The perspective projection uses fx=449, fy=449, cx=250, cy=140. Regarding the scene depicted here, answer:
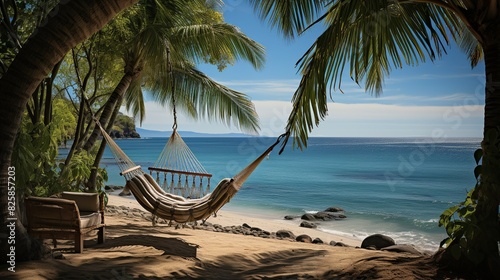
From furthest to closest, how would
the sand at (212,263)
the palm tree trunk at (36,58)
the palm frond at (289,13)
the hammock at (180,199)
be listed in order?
1. the hammock at (180,199)
2. the palm frond at (289,13)
3. the sand at (212,263)
4. the palm tree trunk at (36,58)

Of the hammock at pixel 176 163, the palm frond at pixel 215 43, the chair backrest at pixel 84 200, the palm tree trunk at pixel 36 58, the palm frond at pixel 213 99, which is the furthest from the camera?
the palm frond at pixel 213 99

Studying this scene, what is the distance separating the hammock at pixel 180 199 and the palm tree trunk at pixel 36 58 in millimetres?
1398

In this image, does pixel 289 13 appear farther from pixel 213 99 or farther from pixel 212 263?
pixel 213 99

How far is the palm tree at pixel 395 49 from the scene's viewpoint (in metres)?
2.20

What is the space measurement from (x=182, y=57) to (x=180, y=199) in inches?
83.9

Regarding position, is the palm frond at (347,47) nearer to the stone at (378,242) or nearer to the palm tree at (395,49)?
the palm tree at (395,49)

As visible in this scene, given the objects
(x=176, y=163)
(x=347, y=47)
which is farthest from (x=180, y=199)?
(x=347, y=47)

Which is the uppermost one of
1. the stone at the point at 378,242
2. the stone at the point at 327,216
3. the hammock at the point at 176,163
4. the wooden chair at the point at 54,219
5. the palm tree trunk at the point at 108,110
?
the palm tree trunk at the point at 108,110

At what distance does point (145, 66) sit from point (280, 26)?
2.29 m

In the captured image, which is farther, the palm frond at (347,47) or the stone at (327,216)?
the stone at (327,216)

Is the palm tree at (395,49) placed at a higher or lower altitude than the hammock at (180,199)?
higher

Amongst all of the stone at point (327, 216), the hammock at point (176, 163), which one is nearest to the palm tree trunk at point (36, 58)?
the hammock at point (176, 163)

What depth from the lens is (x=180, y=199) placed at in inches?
149

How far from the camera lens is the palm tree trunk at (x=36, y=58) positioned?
2109 mm
